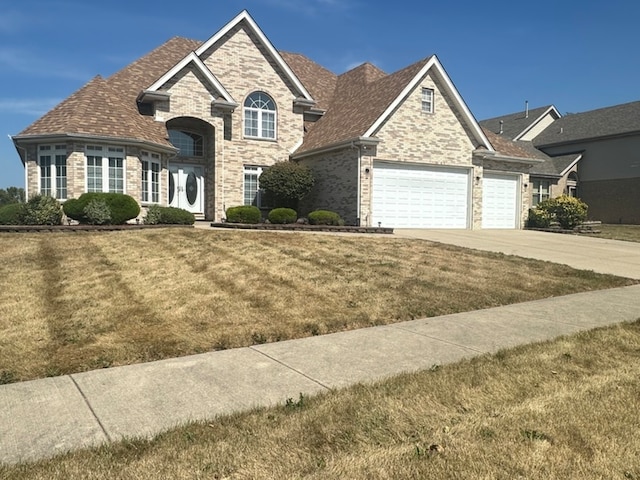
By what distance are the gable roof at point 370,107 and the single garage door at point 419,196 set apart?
5.98 ft

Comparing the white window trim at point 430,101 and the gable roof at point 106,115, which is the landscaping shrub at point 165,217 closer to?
the gable roof at point 106,115

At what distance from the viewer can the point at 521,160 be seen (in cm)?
2469

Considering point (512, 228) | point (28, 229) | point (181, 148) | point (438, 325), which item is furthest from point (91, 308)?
point (512, 228)

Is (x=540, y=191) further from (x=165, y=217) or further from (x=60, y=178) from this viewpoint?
(x=60, y=178)

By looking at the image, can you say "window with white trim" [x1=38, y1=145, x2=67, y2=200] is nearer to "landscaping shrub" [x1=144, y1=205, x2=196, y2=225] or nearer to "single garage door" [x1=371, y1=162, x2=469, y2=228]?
"landscaping shrub" [x1=144, y1=205, x2=196, y2=225]

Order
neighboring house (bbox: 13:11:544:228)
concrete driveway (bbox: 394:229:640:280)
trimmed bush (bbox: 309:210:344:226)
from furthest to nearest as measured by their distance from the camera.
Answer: trimmed bush (bbox: 309:210:344:226) → neighboring house (bbox: 13:11:544:228) → concrete driveway (bbox: 394:229:640:280)

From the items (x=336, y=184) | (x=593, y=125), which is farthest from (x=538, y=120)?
(x=336, y=184)

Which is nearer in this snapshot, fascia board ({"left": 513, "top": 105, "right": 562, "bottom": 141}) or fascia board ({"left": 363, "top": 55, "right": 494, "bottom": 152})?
fascia board ({"left": 363, "top": 55, "right": 494, "bottom": 152})

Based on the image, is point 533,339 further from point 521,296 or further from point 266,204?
point 266,204

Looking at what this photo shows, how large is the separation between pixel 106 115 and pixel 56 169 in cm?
274

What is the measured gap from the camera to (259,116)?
23.8m

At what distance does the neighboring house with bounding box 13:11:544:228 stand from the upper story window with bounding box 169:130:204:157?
5cm

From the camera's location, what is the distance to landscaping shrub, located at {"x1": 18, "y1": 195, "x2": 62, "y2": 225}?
15625 millimetres

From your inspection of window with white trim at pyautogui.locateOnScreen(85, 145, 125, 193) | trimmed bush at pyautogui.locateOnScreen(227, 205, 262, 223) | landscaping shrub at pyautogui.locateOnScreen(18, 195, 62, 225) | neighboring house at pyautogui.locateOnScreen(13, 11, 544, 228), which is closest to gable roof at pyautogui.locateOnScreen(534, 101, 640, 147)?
neighboring house at pyautogui.locateOnScreen(13, 11, 544, 228)
